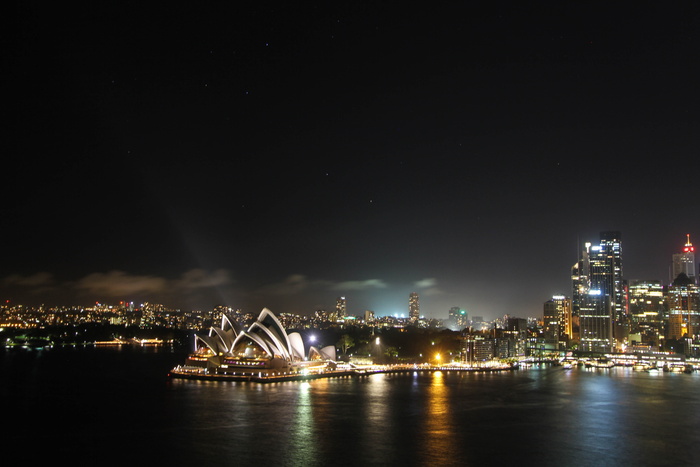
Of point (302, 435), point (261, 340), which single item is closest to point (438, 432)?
point (302, 435)

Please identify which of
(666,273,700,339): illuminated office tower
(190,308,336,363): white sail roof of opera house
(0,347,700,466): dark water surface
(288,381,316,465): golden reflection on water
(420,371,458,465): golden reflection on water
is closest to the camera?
(288,381,316,465): golden reflection on water

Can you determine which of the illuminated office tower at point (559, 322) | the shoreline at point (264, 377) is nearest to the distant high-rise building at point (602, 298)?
the illuminated office tower at point (559, 322)

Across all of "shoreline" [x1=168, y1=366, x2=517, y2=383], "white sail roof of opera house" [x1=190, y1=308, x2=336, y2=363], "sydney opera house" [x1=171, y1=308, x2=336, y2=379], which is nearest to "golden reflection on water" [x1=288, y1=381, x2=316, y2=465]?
"shoreline" [x1=168, y1=366, x2=517, y2=383]

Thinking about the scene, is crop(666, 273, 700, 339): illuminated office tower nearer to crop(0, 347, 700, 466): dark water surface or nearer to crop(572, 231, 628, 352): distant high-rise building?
crop(572, 231, 628, 352): distant high-rise building

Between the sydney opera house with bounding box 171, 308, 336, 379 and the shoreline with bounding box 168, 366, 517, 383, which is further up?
the sydney opera house with bounding box 171, 308, 336, 379

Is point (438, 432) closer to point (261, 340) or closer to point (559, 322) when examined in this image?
point (261, 340)

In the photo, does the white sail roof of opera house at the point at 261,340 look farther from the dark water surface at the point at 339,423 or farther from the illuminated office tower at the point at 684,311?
the illuminated office tower at the point at 684,311

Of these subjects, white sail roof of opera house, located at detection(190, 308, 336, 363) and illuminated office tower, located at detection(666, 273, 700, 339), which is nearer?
white sail roof of opera house, located at detection(190, 308, 336, 363)
